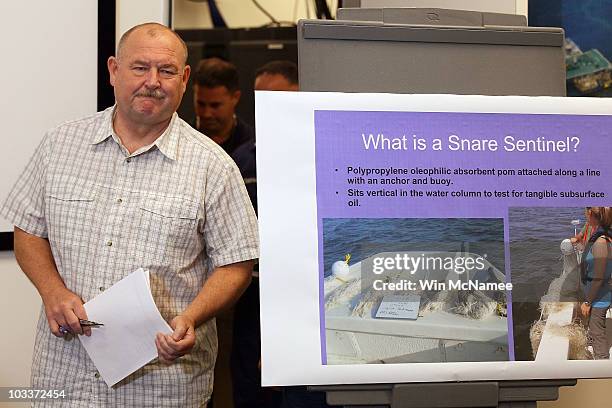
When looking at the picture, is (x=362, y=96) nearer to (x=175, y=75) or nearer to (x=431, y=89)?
(x=431, y=89)

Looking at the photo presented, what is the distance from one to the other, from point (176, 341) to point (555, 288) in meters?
0.81

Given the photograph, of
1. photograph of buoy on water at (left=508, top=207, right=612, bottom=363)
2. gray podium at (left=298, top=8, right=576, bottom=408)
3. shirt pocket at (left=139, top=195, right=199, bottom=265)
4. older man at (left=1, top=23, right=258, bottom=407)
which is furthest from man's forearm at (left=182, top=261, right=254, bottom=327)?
photograph of buoy on water at (left=508, top=207, right=612, bottom=363)

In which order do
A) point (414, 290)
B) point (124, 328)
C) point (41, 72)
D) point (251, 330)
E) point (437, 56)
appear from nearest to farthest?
point (414, 290), point (437, 56), point (124, 328), point (41, 72), point (251, 330)

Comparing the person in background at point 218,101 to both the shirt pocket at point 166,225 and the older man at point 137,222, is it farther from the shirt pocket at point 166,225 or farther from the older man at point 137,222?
the shirt pocket at point 166,225

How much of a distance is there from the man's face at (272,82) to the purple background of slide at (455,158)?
1213 millimetres

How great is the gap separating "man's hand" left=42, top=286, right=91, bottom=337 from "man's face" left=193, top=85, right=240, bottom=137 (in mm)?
987

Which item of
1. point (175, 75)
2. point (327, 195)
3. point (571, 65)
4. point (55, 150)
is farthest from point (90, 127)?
point (571, 65)

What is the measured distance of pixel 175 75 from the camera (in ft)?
6.17

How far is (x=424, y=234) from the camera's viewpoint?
58.0 inches

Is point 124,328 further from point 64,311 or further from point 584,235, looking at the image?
point 584,235

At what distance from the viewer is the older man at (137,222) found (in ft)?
5.99

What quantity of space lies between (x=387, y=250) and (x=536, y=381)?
0.40 m

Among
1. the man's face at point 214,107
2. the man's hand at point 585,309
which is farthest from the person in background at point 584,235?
the man's face at point 214,107

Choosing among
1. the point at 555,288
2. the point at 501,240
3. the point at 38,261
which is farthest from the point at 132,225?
the point at 555,288
